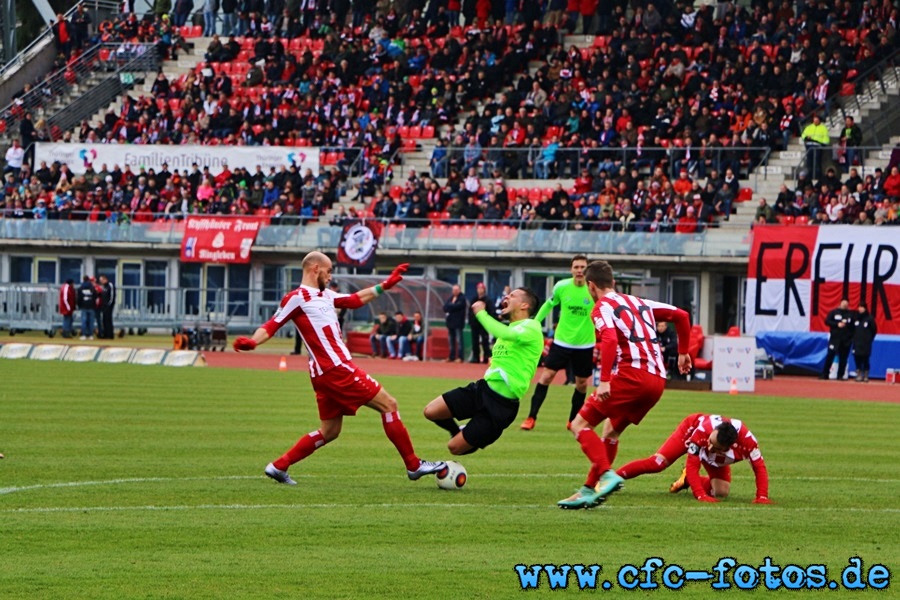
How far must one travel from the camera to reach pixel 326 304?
1310cm

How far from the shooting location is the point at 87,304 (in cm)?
4250

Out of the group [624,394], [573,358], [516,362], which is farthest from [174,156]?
[624,394]

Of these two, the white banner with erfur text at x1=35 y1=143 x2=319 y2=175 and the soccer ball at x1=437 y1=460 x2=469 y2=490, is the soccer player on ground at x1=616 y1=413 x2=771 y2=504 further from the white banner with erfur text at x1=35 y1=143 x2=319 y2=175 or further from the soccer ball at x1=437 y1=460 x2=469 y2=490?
the white banner with erfur text at x1=35 y1=143 x2=319 y2=175

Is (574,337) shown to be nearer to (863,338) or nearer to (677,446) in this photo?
(677,446)

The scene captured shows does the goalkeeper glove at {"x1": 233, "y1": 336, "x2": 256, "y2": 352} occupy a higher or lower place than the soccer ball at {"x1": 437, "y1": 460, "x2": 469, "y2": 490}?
higher

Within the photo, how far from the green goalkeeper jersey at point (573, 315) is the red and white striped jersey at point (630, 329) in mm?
6319

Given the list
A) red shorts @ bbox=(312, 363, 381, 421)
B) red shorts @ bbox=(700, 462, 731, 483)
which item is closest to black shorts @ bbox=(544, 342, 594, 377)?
red shorts @ bbox=(700, 462, 731, 483)

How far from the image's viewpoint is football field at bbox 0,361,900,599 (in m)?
8.92

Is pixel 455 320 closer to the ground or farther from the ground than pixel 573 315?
closer to the ground

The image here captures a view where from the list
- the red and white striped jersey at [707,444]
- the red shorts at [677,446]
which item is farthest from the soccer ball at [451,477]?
the red and white striped jersey at [707,444]

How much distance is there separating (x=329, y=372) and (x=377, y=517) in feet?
6.87

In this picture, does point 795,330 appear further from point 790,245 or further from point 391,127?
point 391,127

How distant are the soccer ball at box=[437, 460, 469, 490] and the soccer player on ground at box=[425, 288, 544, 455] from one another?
1.74 ft

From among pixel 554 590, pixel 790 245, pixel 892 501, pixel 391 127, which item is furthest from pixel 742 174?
pixel 554 590
